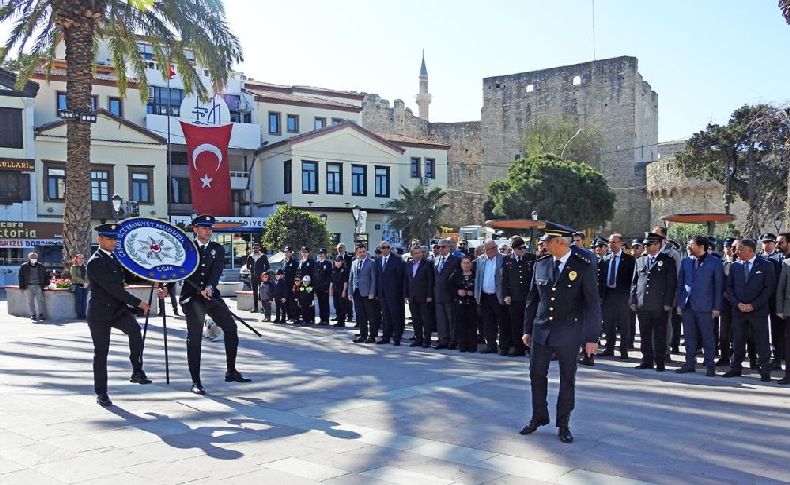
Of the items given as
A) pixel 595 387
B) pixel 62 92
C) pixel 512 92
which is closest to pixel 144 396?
pixel 595 387

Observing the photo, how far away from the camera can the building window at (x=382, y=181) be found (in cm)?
4344

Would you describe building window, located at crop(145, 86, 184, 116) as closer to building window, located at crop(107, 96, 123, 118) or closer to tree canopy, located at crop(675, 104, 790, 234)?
building window, located at crop(107, 96, 123, 118)

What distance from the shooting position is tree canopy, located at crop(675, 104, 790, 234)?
27.4 m

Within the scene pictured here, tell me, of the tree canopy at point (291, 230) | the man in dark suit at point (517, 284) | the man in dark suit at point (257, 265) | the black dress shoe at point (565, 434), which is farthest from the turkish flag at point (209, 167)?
the black dress shoe at point (565, 434)

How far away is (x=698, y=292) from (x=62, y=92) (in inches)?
1425

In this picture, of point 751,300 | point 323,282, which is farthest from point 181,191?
point 751,300

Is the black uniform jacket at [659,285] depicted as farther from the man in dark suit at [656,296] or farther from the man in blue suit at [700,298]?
the man in blue suit at [700,298]

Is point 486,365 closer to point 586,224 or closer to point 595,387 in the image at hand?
point 595,387

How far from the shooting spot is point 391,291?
13.2 m

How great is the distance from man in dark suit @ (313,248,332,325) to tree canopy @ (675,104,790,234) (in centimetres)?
1734

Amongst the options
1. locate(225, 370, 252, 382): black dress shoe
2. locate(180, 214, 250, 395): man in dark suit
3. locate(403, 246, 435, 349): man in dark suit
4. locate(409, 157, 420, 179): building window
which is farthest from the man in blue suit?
locate(409, 157, 420, 179): building window

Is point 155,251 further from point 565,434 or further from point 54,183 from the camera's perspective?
point 54,183

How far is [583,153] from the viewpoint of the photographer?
2120 inches

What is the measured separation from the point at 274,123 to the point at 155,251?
118ft
